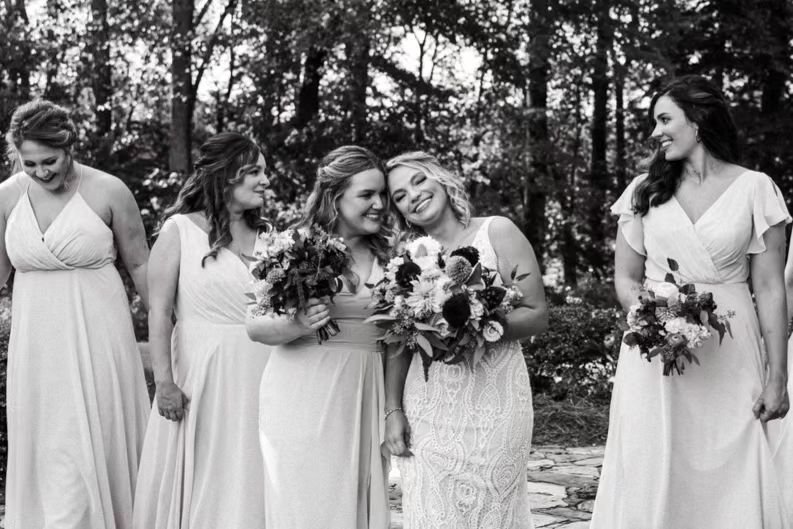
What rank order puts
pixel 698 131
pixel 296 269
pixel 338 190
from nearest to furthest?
1. pixel 296 269
2. pixel 698 131
3. pixel 338 190

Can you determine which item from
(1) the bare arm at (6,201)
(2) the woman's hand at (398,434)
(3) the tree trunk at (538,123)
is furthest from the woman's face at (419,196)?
(3) the tree trunk at (538,123)

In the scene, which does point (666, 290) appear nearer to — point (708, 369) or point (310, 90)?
point (708, 369)

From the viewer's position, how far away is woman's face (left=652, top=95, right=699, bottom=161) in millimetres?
4520

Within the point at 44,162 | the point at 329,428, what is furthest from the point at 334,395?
the point at 44,162

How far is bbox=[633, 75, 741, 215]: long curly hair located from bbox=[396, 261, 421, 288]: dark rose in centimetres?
121

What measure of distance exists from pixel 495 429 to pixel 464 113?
50.8ft

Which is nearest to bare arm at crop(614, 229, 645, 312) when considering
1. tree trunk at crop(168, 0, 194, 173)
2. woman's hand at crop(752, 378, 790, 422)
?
woman's hand at crop(752, 378, 790, 422)

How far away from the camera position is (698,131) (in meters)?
4.52

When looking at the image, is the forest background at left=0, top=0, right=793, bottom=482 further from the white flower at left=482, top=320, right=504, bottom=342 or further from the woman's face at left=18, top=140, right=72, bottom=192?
the white flower at left=482, top=320, right=504, bottom=342

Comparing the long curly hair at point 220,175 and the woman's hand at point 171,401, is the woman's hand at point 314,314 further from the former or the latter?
the woman's hand at point 171,401

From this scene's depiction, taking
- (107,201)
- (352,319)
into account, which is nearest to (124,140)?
(107,201)

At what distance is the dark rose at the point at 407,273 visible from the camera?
404cm

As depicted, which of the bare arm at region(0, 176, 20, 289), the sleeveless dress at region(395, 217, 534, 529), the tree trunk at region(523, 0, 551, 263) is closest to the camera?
the sleeveless dress at region(395, 217, 534, 529)

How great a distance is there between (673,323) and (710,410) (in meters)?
0.52
